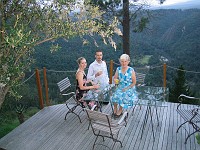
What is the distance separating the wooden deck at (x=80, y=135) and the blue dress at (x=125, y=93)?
0.60 metres

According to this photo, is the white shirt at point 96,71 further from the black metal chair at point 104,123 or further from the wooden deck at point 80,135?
the black metal chair at point 104,123

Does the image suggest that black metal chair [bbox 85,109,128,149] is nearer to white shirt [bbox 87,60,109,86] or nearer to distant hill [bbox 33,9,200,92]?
white shirt [bbox 87,60,109,86]

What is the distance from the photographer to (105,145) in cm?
401

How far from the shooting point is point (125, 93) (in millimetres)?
4379

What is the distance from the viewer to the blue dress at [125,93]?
4272mm

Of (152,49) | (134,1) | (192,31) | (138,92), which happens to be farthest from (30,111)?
(192,31)

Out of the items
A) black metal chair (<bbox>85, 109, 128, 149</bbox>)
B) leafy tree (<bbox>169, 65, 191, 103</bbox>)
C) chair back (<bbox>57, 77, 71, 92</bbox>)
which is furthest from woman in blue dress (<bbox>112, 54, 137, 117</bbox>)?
leafy tree (<bbox>169, 65, 191, 103</bbox>)

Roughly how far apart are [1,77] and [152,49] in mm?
19200

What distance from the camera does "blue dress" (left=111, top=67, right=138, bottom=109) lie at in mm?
4272

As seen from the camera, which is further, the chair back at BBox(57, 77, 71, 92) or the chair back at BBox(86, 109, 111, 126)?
the chair back at BBox(57, 77, 71, 92)

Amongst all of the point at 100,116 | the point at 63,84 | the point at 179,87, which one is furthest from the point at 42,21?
the point at 179,87

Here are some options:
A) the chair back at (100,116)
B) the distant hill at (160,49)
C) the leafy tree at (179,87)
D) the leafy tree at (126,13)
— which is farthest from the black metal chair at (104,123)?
the distant hill at (160,49)

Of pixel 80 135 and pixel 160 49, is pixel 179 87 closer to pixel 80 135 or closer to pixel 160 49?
pixel 80 135

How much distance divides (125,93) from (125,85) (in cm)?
21
